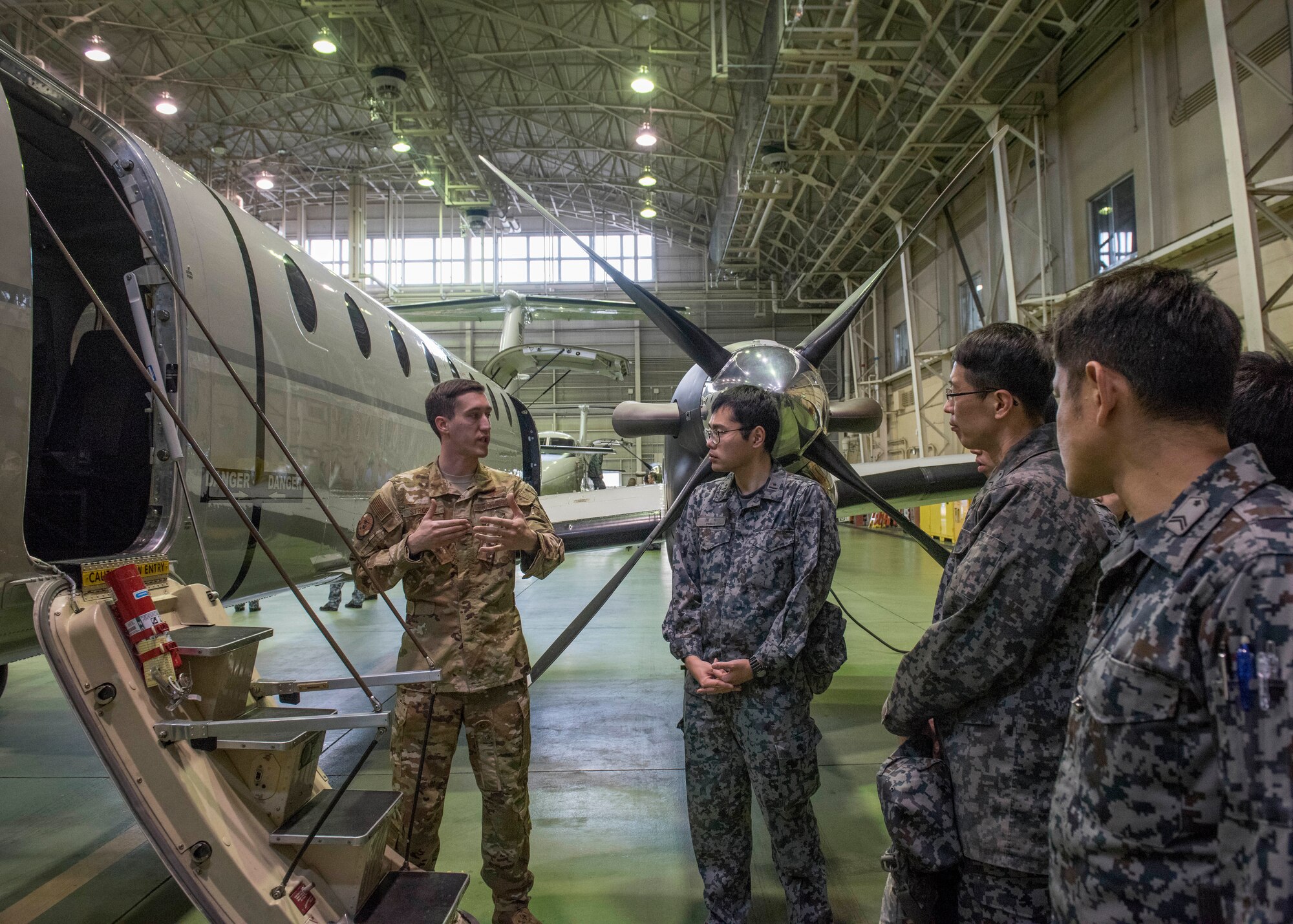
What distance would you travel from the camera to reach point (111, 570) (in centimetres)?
212

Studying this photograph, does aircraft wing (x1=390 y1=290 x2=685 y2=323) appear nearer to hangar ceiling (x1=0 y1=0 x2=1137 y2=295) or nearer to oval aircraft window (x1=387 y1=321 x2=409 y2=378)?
hangar ceiling (x1=0 y1=0 x2=1137 y2=295)

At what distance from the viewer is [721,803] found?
2664 mm

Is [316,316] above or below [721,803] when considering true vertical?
above

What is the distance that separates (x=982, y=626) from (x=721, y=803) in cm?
132

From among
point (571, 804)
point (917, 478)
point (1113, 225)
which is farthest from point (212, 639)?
point (1113, 225)

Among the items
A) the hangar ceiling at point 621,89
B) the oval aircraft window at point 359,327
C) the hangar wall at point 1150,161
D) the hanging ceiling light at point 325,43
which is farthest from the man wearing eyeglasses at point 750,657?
the hanging ceiling light at point 325,43

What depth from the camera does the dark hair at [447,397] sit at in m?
3.01

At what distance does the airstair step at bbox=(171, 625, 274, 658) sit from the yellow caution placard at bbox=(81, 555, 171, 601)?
184mm

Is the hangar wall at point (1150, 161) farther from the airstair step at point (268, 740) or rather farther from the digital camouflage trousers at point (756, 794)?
the airstair step at point (268, 740)

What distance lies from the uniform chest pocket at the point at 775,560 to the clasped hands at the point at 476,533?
869 mm

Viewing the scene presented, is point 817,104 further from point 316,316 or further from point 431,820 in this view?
point 431,820

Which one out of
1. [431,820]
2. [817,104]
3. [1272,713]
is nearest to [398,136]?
[817,104]

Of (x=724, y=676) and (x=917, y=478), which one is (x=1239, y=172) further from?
(x=724, y=676)

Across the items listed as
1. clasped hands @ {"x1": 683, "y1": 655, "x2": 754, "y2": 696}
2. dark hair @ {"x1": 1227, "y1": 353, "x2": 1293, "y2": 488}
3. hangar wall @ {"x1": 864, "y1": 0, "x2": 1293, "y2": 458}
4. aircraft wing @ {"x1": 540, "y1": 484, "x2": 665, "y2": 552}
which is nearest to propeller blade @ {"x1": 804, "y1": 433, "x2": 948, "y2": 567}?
aircraft wing @ {"x1": 540, "y1": 484, "x2": 665, "y2": 552}
